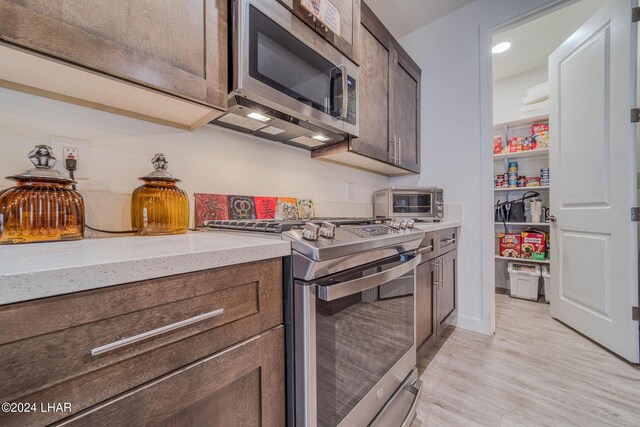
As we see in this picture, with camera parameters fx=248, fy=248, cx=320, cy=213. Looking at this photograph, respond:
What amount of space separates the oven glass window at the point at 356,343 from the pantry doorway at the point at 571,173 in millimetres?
1337

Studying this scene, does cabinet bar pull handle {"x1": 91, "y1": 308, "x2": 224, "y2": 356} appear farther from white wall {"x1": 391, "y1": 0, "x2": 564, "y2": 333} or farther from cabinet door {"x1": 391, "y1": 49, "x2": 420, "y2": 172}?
white wall {"x1": 391, "y1": 0, "x2": 564, "y2": 333}

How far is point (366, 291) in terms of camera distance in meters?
0.85

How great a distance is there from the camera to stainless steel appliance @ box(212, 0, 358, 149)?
0.85 metres

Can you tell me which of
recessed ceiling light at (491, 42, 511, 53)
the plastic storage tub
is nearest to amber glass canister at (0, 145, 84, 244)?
recessed ceiling light at (491, 42, 511, 53)

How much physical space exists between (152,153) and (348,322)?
0.96 m

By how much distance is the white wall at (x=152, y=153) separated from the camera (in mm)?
728

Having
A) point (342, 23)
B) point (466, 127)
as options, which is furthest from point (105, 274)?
point (466, 127)

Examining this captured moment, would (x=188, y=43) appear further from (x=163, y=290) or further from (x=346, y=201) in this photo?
(x=346, y=201)

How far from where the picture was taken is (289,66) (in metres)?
1.00

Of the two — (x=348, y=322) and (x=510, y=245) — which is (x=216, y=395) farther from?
(x=510, y=245)

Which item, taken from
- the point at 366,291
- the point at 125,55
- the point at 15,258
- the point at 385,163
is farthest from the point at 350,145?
the point at 15,258

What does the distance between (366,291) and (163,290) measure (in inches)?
24.1

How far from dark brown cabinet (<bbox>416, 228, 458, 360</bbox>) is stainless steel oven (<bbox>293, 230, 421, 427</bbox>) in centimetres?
23

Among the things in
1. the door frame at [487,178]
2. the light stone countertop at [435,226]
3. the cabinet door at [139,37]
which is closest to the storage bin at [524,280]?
the door frame at [487,178]
